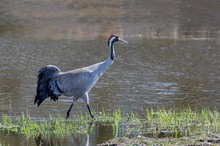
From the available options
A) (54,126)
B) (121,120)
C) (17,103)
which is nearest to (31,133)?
(54,126)

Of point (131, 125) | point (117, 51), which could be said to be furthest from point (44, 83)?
point (117, 51)

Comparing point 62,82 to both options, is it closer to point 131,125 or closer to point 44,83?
point 44,83

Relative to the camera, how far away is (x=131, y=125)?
10.9 metres

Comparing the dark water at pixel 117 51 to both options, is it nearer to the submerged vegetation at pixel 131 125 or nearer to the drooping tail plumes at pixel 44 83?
the submerged vegetation at pixel 131 125

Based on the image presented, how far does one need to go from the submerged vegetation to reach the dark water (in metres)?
0.26

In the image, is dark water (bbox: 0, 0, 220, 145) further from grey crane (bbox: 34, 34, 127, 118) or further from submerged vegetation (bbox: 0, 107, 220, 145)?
grey crane (bbox: 34, 34, 127, 118)

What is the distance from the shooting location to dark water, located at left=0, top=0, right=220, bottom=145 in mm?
13891

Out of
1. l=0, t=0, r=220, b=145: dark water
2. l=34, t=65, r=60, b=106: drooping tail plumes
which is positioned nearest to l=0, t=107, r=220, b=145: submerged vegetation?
l=0, t=0, r=220, b=145: dark water

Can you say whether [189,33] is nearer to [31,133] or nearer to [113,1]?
[113,1]

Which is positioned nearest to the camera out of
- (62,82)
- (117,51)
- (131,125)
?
(131,125)

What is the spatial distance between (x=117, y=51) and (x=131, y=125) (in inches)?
400

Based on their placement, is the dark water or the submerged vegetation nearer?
the submerged vegetation

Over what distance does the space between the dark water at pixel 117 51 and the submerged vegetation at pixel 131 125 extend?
0.85 ft

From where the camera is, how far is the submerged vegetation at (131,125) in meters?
10.2
